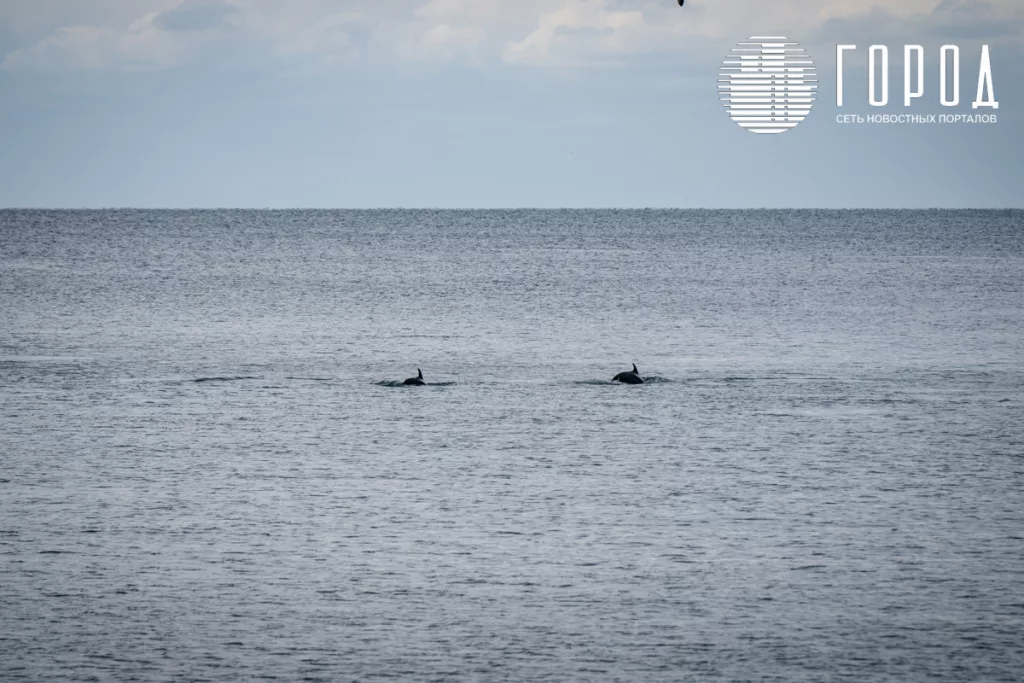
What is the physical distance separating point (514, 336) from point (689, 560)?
105 ft

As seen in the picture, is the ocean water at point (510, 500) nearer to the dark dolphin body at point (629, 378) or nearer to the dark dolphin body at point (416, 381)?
the dark dolphin body at point (629, 378)

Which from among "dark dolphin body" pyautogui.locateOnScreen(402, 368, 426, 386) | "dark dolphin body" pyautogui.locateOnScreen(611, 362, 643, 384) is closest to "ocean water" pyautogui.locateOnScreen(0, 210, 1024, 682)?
"dark dolphin body" pyautogui.locateOnScreen(611, 362, 643, 384)

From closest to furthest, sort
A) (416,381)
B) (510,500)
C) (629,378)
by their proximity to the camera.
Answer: (510,500), (416,381), (629,378)

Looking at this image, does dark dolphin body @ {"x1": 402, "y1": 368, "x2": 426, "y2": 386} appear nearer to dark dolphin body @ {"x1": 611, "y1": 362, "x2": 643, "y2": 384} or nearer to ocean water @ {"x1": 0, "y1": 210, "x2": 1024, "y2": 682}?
ocean water @ {"x1": 0, "y1": 210, "x2": 1024, "y2": 682}

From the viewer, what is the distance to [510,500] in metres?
22.9

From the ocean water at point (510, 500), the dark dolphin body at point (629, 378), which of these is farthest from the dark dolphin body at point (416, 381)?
the dark dolphin body at point (629, 378)

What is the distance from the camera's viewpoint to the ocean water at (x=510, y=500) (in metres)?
15.8

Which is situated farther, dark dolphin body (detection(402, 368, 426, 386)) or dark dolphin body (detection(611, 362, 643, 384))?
dark dolphin body (detection(611, 362, 643, 384))

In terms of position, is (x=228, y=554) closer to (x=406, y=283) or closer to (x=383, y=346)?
(x=383, y=346)

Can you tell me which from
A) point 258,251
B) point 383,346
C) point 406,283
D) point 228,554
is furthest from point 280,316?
point 258,251

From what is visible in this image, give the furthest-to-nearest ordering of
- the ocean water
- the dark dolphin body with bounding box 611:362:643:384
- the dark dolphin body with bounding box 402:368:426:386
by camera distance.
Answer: the dark dolphin body with bounding box 611:362:643:384
the dark dolphin body with bounding box 402:368:426:386
the ocean water

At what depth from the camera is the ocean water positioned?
51.7ft

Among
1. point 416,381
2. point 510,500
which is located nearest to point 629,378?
point 416,381

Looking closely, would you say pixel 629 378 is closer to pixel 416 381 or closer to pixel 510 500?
pixel 416 381
